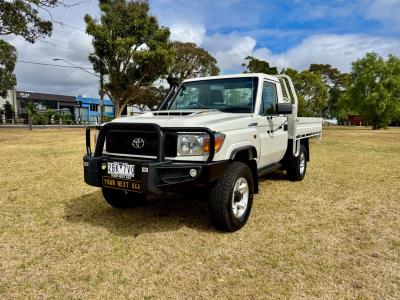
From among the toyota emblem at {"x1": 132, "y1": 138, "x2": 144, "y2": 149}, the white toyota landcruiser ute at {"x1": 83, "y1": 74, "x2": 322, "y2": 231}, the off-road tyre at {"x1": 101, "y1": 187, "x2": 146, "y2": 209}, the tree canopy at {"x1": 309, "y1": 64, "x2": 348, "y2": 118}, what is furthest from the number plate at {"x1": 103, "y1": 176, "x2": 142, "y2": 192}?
the tree canopy at {"x1": 309, "y1": 64, "x2": 348, "y2": 118}

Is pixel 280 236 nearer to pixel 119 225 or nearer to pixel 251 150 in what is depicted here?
pixel 251 150

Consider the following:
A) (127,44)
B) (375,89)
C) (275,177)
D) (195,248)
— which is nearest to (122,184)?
(195,248)

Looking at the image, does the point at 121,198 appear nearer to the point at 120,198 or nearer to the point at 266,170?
the point at 120,198

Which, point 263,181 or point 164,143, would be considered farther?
point 263,181

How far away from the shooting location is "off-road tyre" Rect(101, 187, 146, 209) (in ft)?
15.0

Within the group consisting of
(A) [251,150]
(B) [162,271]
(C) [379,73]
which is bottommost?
(B) [162,271]

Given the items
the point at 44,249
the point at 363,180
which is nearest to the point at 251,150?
the point at 44,249

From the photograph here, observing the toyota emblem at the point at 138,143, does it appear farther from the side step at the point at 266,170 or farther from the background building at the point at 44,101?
the background building at the point at 44,101

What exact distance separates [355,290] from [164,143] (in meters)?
2.24

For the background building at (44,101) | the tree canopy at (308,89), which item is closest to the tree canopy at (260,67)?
the tree canopy at (308,89)

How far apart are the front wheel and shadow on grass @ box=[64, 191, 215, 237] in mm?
323

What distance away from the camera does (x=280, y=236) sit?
3.81 metres

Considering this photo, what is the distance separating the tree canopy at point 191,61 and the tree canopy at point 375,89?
18.1 metres

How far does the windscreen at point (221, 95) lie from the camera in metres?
4.71
